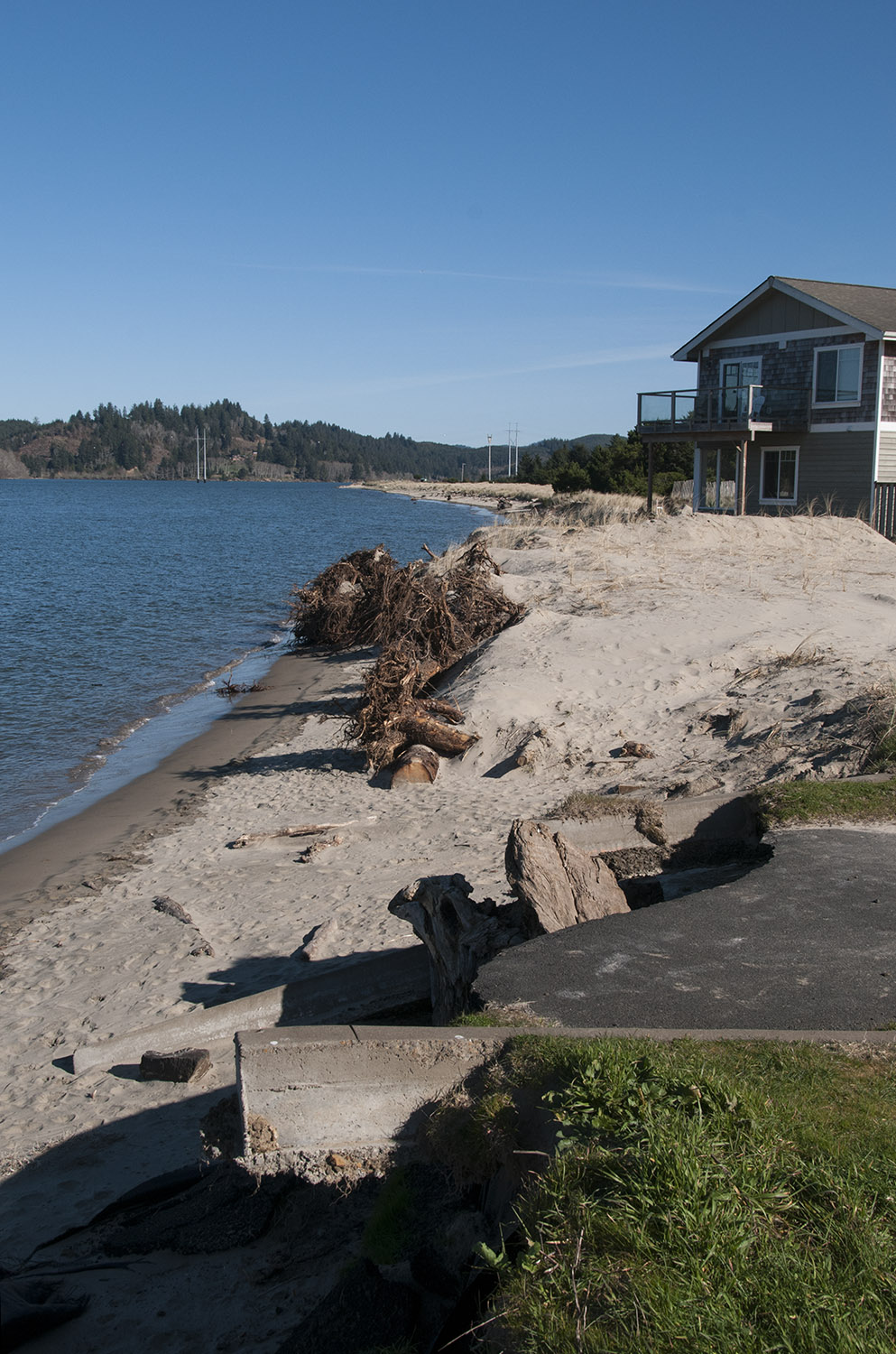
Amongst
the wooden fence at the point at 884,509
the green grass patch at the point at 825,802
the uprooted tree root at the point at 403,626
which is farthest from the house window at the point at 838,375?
the green grass patch at the point at 825,802

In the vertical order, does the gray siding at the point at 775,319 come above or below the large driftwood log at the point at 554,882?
above

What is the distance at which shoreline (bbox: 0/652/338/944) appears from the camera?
1011cm

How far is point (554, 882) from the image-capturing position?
6.07 m

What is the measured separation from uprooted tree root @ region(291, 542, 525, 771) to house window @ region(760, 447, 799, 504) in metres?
12.9

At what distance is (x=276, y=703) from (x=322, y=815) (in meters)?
7.16

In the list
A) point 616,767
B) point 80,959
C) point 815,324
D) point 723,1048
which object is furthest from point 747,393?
point 723,1048

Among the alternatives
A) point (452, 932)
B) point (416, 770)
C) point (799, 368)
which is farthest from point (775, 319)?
point (452, 932)

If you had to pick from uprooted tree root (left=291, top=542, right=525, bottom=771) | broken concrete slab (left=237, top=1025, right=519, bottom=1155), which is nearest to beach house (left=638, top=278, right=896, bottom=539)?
uprooted tree root (left=291, top=542, right=525, bottom=771)

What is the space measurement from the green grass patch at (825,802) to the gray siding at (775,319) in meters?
24.1

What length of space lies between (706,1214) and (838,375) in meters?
28.9

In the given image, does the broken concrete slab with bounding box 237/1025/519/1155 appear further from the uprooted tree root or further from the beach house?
the beach house

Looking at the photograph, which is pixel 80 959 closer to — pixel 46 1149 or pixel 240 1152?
pixel 46 1149

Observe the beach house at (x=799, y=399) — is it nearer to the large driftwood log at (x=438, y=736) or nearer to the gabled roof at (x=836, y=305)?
the gabled roof at (x=836, y=305)

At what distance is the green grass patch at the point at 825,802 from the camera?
7090mm
